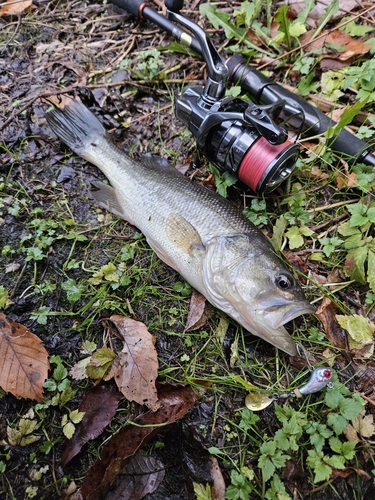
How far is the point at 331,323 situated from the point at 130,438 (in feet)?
5.30

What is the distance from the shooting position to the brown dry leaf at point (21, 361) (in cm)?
262

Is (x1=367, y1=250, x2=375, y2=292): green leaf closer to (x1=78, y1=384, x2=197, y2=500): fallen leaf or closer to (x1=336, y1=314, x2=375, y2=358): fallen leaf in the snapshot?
(x1=336, y1=314, x2=375, y2=358): fallen leaf

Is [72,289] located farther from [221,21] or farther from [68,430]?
[221,21]

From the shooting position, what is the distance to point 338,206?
325 cm

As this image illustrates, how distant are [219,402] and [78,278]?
57.7 inches

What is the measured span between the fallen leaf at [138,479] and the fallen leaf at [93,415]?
1.00 feet

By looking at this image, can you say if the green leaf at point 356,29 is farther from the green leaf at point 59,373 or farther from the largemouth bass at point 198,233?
the green leaf at point 59,373

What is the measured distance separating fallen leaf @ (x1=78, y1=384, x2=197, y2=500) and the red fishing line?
5.29 ft

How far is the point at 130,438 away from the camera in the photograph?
97.7 inches

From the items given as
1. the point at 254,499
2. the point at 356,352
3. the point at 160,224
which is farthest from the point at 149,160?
the point at 254,499

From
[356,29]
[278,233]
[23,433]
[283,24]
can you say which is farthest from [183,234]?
[356,29]

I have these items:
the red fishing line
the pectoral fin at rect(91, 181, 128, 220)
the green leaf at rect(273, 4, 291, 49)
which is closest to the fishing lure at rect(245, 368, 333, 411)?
the red fishing line

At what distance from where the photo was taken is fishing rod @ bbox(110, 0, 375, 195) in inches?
110

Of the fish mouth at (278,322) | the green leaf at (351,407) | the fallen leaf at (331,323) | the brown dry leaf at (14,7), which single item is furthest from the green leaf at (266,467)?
the brown dry leaf at (14,7)
